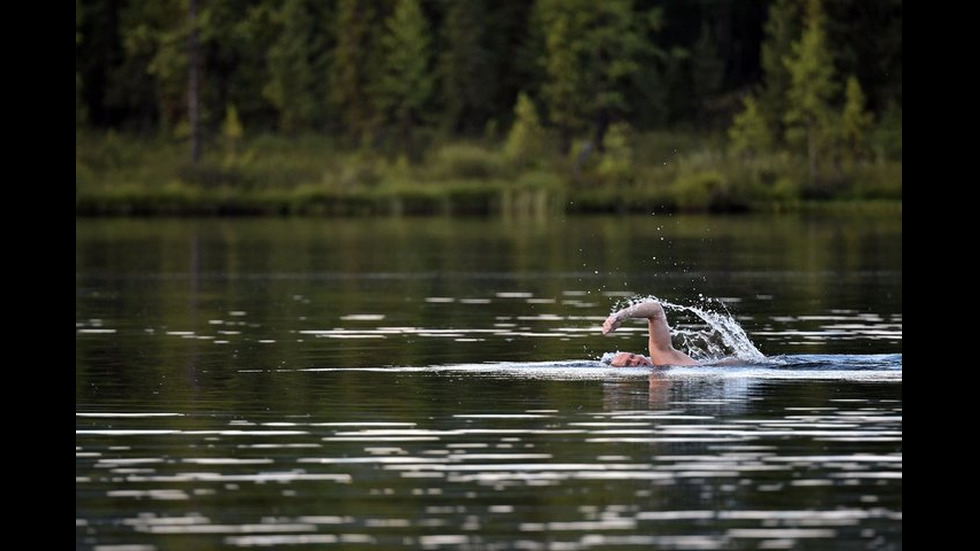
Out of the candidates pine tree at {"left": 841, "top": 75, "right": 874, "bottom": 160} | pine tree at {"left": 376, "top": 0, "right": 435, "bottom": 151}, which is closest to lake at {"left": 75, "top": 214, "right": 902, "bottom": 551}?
pine tree at {"left": 841, "top": 75, "right": 874, "bottom": 160}

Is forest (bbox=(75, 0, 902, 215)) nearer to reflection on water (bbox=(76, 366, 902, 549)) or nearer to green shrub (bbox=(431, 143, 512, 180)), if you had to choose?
green shrub (bbox=(431, 143, 512, 180))

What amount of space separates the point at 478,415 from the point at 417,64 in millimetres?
83187

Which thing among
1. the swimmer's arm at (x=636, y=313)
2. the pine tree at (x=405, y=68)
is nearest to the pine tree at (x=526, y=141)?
the pine tree at (x=405, y=68)

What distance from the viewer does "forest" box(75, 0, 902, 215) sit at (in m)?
81.1

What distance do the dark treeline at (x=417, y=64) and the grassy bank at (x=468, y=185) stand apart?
7.74m

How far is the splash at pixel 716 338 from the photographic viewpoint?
23547mm

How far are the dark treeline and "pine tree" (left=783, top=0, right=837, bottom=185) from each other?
19.5 feet

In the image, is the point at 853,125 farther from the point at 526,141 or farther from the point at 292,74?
A: the point at 292,74

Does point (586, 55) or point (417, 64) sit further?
point (417, 64)

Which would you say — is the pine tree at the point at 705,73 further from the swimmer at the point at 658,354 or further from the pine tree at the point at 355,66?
the swimmer at the point at 658,354

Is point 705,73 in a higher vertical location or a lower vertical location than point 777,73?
higher

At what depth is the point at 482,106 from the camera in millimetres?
108250

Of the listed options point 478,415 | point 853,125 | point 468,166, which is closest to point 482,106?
point 468,166
